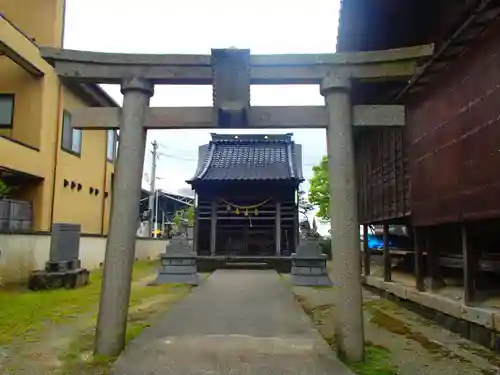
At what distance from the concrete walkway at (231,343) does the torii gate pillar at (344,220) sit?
37cm

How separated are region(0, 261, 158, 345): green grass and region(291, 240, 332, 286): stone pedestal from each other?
419 centimetres

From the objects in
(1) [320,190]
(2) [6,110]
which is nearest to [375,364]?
(2) [6,110]

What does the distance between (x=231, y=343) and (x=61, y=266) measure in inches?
275

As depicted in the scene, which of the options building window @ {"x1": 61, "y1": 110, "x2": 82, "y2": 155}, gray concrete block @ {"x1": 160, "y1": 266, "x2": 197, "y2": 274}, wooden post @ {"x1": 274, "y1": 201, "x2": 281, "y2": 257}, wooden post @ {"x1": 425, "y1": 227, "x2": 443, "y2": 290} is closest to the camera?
wooden post @ {"x1": 425, "y1": 227, "x2": 443, "y2": 290}

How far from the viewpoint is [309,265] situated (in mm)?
12703

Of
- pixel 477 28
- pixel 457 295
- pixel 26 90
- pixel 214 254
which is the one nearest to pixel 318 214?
pixel 214 254

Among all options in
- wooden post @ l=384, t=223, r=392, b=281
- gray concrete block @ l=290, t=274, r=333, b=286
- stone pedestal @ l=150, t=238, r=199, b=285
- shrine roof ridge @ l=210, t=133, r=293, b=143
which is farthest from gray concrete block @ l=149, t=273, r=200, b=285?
shrine roof ridge @ l=210, t=133, r=293, b=143

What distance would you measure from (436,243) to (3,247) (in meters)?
9.17

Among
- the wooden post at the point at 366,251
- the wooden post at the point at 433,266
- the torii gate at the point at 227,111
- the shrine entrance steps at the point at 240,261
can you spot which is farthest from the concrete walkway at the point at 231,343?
the shrine entrance steps at the point at 240,261

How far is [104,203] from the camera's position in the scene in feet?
62.8

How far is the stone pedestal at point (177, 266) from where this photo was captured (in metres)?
12.6

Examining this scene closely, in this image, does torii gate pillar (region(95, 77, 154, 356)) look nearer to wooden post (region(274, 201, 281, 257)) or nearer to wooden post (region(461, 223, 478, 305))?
wooden post (region(461, 223, 478, 305))

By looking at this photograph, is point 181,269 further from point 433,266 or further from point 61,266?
point 433,266

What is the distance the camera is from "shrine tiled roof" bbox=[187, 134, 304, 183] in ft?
56.3
